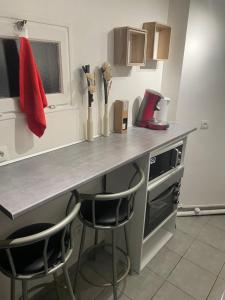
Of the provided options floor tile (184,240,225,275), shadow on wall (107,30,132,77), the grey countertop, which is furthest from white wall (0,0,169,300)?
floor tile (184,240,225,275)

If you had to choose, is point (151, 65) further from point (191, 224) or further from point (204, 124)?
point (191, 224)

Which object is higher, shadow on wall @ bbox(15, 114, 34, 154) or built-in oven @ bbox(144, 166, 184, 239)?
shadow on wall @ bbox(15, 114, 34, 154)

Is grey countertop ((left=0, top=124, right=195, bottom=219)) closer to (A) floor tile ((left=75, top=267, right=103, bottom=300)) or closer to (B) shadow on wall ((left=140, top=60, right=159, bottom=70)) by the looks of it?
(B) shadow on wall ((left=140, top=60, right=159, bottom=70))

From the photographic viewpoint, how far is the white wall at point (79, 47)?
1.20 m

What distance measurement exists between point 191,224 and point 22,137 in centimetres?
197

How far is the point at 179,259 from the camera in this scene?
1.98 metres

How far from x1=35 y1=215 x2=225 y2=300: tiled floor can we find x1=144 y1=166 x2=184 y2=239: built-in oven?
33 centimetres

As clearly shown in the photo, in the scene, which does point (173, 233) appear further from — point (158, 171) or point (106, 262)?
point (158, 171)

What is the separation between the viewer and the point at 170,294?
1.66 m

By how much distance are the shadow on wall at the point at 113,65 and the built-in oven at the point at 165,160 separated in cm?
67

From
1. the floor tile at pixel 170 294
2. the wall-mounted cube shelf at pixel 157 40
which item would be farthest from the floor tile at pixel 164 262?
the wall-mounted cube shelf at pixel 157 40

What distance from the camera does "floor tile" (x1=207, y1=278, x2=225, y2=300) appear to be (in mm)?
1647

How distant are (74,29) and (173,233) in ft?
6.49

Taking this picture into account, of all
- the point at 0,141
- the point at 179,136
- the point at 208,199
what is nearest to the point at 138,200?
the point at 179,136
